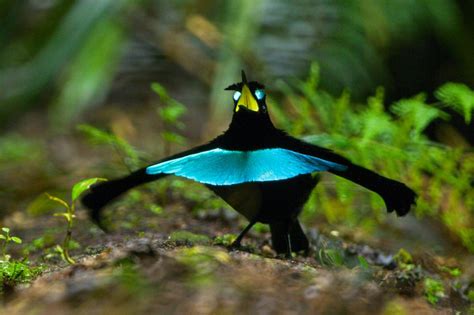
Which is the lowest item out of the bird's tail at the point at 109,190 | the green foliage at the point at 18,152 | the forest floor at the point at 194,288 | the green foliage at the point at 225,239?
the green foliage at the point at 18,152

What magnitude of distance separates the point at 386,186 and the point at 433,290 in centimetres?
61

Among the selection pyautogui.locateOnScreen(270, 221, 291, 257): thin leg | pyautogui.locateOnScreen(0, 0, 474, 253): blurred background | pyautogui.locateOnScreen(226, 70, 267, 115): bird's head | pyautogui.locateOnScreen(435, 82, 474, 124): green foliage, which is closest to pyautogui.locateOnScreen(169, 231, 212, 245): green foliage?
pyautogui.locateOnScreen(270, 221, 291, 257): thin leg

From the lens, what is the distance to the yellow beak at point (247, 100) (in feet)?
7.41

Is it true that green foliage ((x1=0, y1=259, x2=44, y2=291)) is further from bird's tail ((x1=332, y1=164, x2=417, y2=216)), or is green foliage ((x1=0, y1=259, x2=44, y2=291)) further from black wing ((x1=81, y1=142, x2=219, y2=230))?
bird's tail ((x1=332, y1=164, x2=417, y2=216))

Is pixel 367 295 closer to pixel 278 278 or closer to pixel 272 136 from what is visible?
pixel 278 278

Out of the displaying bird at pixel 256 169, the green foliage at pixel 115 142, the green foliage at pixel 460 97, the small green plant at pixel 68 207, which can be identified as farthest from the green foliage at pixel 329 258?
the green foliage at pixel 115 142

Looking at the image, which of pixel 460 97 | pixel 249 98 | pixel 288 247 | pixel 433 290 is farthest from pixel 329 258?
pixel 460 97

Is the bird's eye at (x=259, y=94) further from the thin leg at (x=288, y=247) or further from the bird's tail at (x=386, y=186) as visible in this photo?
the thin leg at (x=288, y=247)

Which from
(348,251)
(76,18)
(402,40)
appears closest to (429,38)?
(402,40)

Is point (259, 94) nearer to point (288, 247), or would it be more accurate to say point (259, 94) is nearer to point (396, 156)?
point (288, 247)

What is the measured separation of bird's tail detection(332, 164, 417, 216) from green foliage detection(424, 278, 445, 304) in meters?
0.48

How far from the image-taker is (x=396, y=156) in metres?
3.48

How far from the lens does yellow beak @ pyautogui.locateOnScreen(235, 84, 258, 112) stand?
7.41 ft

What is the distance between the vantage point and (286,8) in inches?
231
